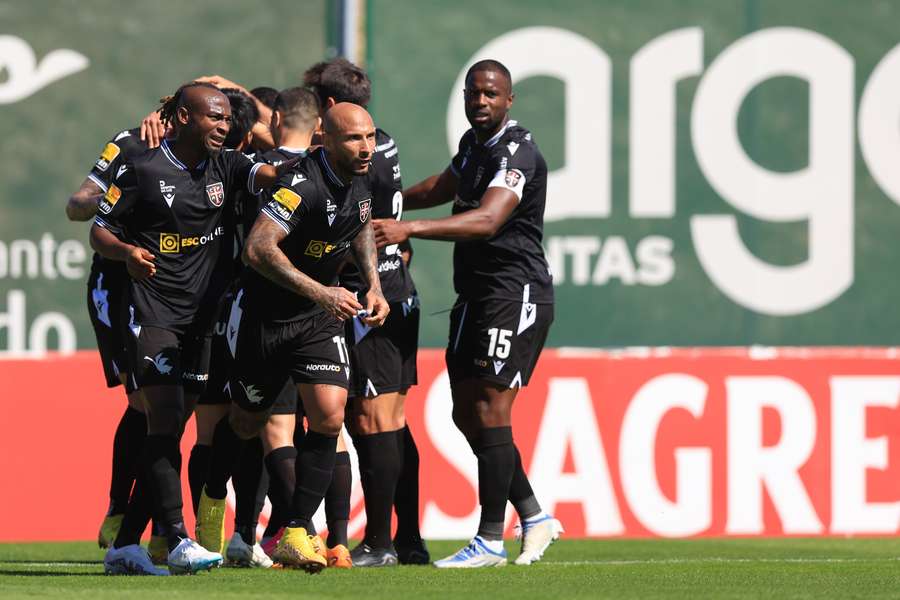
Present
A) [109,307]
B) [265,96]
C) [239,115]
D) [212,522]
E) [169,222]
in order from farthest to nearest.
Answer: [265,96]
[239,115]
[109,307]
[212,522]
[169,222]

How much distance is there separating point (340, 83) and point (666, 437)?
3.64 m

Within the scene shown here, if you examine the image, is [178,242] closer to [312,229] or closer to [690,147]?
[312,229]

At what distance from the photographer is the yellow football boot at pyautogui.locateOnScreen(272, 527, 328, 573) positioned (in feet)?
23.8

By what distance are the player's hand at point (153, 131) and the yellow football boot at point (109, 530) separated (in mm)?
1899

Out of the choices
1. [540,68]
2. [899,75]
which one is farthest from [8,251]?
[899,75]

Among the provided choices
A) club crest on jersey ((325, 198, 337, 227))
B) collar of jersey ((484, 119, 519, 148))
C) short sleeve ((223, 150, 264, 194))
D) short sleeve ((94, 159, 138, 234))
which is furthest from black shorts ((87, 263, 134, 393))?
collar of jersey ((484, 119, 519, 148))

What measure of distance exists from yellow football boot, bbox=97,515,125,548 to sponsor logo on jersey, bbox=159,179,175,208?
1810mm

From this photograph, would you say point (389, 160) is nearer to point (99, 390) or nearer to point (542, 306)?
point (542, 306)

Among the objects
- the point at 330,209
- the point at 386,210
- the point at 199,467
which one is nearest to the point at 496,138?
the point at 386,210

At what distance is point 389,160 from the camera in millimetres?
8344

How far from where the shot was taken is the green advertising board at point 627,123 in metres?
12.8

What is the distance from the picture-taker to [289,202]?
24.0ft

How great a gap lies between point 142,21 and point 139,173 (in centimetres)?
564

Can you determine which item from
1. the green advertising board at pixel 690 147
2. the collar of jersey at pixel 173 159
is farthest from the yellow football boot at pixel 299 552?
the green advertising board at pixel 690 147
